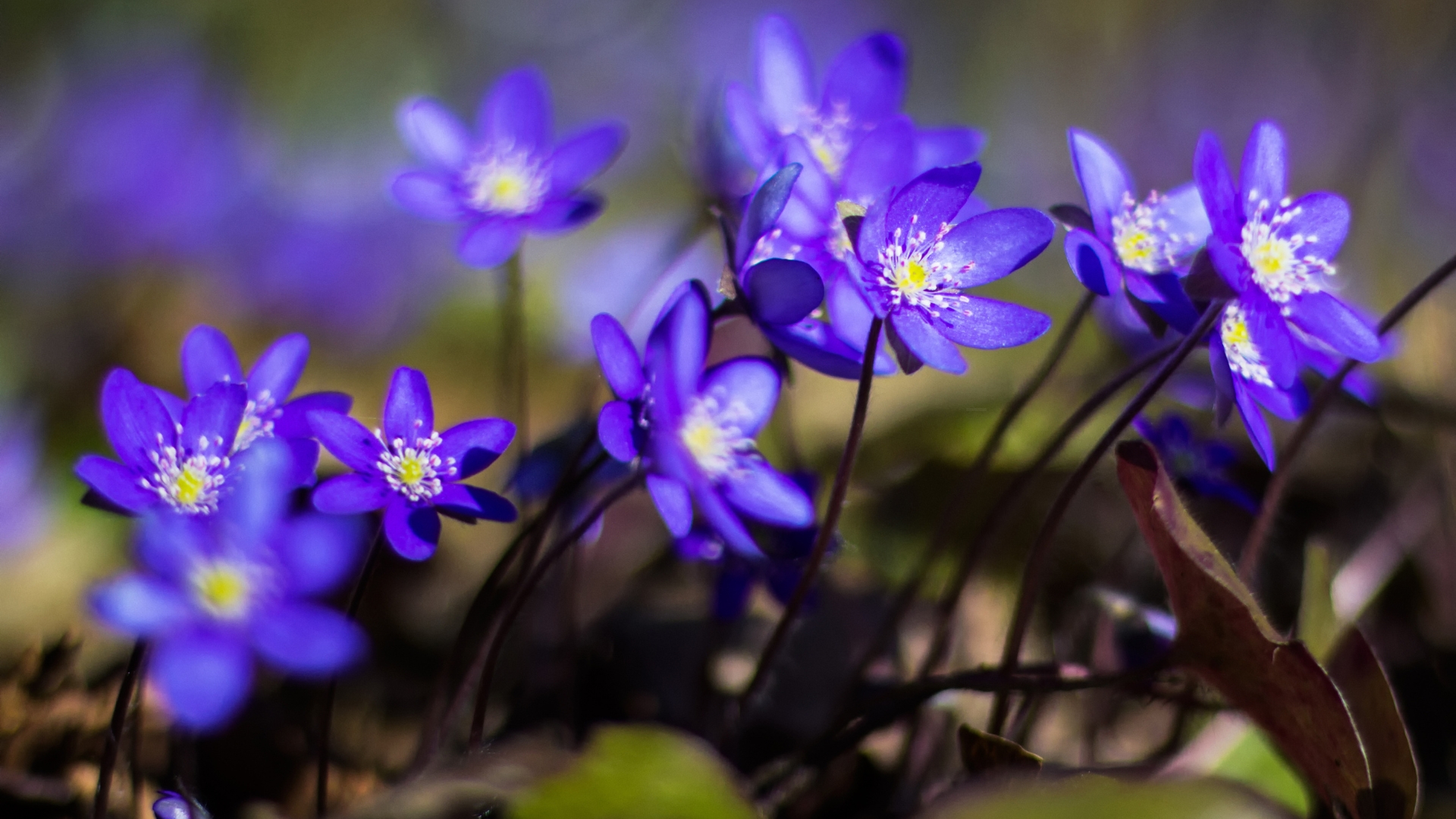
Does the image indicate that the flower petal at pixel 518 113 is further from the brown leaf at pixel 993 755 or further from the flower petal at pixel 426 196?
the brown leaf at pixel 993 755

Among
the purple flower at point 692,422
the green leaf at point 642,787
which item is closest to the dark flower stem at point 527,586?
the purple flower at point 692,422

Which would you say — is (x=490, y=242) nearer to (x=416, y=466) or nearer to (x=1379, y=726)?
(x=416, y=466)

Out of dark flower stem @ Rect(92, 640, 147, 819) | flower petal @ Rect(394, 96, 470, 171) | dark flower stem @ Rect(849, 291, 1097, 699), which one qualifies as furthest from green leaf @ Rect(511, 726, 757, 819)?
flower petal @ Rect(394, 96, 470, 171)

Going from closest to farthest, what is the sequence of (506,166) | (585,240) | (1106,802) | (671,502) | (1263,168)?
(1106,802)
(671,502)
(1263,168)
(506,166)
(585,240)

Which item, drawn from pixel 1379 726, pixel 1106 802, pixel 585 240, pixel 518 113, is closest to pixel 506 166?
pixel 518 113

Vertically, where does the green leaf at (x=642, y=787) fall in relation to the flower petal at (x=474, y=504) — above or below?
below

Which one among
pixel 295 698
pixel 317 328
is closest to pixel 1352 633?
pixel 295 698
